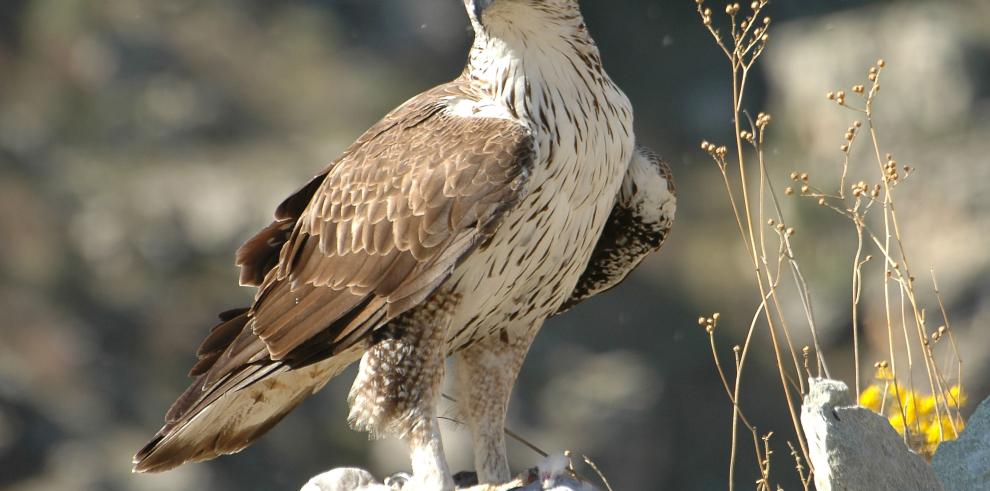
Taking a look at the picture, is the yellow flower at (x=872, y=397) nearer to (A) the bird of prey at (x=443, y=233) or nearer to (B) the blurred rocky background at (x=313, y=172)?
(A) the bird of prey at (x=443, y=233)

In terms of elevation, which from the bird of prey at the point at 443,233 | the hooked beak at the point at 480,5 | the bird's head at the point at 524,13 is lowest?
the bird of prey at the point at 443,233

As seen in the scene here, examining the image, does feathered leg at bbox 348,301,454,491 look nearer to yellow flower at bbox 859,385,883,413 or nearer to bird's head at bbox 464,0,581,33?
bird's head at bbox 464,0,581,33

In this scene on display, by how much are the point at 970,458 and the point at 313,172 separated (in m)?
9.11

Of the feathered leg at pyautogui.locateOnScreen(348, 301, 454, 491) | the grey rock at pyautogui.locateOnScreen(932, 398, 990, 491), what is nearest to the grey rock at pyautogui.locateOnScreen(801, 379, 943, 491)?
the grey rock at pyautogui.locateOnScreen(932, 398, 990, 491)

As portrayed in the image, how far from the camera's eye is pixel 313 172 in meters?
12.4

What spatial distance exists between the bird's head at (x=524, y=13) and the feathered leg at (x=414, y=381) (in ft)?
2.51

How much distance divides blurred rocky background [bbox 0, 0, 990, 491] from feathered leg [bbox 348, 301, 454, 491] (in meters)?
6.77

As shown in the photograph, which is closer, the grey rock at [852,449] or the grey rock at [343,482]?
the grey rock at [852,449]

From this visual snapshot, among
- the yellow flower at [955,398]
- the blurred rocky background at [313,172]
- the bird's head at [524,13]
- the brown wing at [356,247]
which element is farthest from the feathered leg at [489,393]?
the blurred rocky background at [313,172]

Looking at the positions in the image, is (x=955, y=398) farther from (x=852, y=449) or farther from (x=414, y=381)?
(x=414, y=381)

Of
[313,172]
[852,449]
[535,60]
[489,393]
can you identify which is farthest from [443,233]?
[313,172]

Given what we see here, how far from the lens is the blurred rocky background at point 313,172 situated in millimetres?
12047

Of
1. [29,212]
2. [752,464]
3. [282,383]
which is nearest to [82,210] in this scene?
[29,212]

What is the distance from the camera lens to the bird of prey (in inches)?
154
